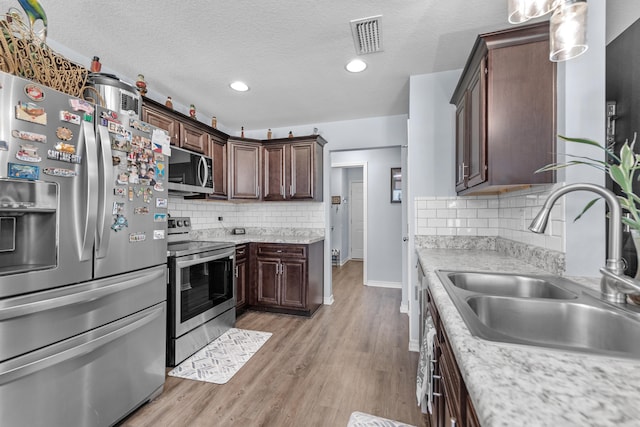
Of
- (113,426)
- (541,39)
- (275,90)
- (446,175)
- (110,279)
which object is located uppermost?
(275,90)

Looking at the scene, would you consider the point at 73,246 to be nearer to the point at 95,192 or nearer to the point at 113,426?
the point at 95,192

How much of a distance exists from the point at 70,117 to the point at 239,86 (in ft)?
5.59

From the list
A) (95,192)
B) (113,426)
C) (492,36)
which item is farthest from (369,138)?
(113,426)

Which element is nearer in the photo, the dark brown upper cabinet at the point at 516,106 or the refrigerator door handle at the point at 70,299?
the refrigerator door handle at the point at 70,299

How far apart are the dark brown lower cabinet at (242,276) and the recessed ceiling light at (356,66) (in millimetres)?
2212

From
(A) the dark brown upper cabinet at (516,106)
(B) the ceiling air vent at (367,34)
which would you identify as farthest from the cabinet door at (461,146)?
(B) the ceiling air vent at (367,34)

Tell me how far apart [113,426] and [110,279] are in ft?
2.84

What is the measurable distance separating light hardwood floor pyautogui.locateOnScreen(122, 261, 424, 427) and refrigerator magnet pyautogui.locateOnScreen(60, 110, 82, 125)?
1.73 m

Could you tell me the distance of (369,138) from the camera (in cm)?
372

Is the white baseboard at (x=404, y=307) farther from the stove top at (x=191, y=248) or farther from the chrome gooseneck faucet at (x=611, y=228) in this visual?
the chrome gooseneck faucet at (x=611, y=228)

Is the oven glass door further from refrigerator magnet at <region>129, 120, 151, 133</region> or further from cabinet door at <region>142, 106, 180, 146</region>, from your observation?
cabinet door at <region>142, 106, 180, 146</region>

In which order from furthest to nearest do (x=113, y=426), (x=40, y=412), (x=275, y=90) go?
(x=275, y=90)
(x=113, y=426)
(x=40, y=412)

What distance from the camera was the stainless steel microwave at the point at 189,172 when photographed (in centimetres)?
255

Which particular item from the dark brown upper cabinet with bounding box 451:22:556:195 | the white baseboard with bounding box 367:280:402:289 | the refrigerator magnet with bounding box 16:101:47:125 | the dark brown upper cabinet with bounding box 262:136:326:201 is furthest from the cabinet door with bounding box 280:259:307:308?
the refrigerator magnet with bounding box 16:101:47:125
